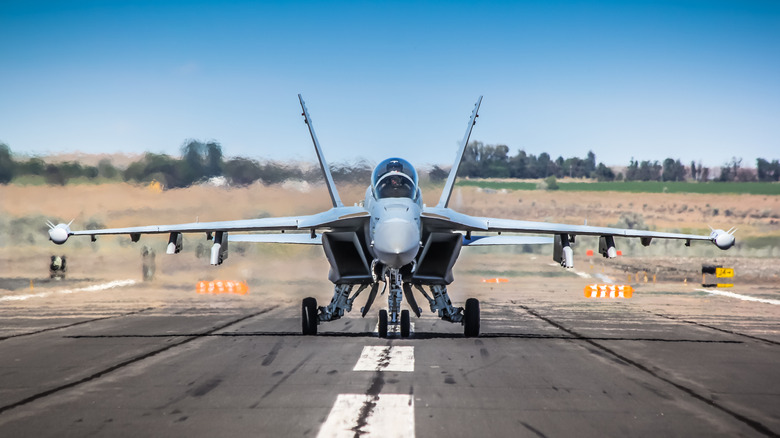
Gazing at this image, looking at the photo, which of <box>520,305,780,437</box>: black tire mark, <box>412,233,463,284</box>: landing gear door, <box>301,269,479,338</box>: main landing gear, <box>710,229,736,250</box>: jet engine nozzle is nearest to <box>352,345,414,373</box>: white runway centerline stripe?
<box>301,269,479,338</box>: main landing gear

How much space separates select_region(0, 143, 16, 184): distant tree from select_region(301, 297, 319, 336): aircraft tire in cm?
1866

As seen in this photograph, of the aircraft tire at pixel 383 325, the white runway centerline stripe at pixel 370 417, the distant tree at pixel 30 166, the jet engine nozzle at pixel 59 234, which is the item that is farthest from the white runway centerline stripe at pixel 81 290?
the white runway centerline stripe at pixel 370 417

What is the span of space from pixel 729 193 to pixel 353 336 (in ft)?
133

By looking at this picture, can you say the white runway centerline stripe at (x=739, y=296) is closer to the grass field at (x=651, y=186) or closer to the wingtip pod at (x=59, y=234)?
the grass field at (x=651, y=186)

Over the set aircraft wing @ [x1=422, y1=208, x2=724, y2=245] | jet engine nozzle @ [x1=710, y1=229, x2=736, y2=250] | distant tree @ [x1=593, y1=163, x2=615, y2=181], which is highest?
distant tree @ [x1=593, y1=163, x2=615, y2=181]

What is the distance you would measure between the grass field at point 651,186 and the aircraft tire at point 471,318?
2543cm

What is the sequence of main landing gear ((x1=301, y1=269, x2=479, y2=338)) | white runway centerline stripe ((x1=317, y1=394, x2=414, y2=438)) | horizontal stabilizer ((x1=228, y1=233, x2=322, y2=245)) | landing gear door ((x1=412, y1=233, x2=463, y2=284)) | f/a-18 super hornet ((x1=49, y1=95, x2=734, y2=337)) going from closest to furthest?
white runway centerline stripe ((x1=317, y1=394, x2=414, y2=438)), f/a-18 super hornet ((x1=49, y1=95, x2=734, y2=337)), main landing gear ((x1=301, y1=269, x2=479, y2=338)), landing gear door ((x1=412, y1=233, x2=463, y2=284)), horizontal stabilizer ((x1=228, y1=233, x2=322, y2=245))

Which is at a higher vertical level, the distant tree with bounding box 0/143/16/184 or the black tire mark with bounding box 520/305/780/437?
the distant tree with bounding box 0/143/16/184

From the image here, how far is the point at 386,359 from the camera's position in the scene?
12906 millimetres

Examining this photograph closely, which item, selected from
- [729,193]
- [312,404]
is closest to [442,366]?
[312,404]

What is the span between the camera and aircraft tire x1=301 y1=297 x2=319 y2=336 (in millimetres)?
16547

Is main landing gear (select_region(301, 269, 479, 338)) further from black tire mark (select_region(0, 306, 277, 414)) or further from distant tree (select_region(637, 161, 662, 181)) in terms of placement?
distant tree (select_region(637, 161, 662, 181))

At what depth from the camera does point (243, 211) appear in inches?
1254

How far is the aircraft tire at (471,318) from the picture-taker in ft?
53.7
